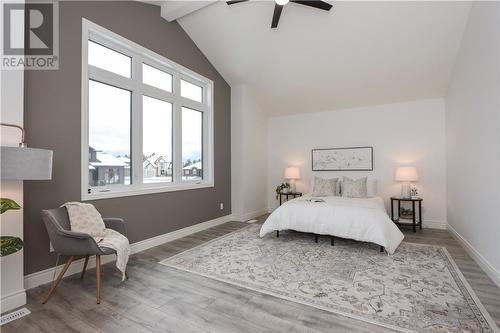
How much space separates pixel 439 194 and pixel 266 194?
12.2 feet

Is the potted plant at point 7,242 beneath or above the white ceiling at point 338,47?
beneath

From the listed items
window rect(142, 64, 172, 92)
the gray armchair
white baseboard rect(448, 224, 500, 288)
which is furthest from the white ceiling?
the gray armchair

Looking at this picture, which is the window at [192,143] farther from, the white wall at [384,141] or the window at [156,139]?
the white wall at [384,141]

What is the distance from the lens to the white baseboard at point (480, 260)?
8.25 ft

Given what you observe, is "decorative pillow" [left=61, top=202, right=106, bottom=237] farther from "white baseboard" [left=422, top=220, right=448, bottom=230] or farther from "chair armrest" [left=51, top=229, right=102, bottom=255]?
"white baseboard" [left=422, top=220, right=448, bottom=230]

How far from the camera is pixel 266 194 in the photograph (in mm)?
6562

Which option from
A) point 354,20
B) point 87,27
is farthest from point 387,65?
point 87,27

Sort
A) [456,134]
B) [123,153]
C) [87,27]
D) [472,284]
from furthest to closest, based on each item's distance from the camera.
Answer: [456,134] → [123,153] → [87,27] → [472,284]

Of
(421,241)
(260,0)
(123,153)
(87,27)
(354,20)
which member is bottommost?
(421,241)

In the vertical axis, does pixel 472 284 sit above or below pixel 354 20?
below

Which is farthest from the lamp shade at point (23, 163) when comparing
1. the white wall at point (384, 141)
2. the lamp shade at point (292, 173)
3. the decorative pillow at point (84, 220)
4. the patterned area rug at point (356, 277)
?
the white wall at point (384, 141)

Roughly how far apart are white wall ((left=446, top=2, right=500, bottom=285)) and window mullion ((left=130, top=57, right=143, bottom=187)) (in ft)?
14.0

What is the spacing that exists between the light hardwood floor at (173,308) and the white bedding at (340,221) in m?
0.87

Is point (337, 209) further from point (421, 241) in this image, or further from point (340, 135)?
point (340, 135)
